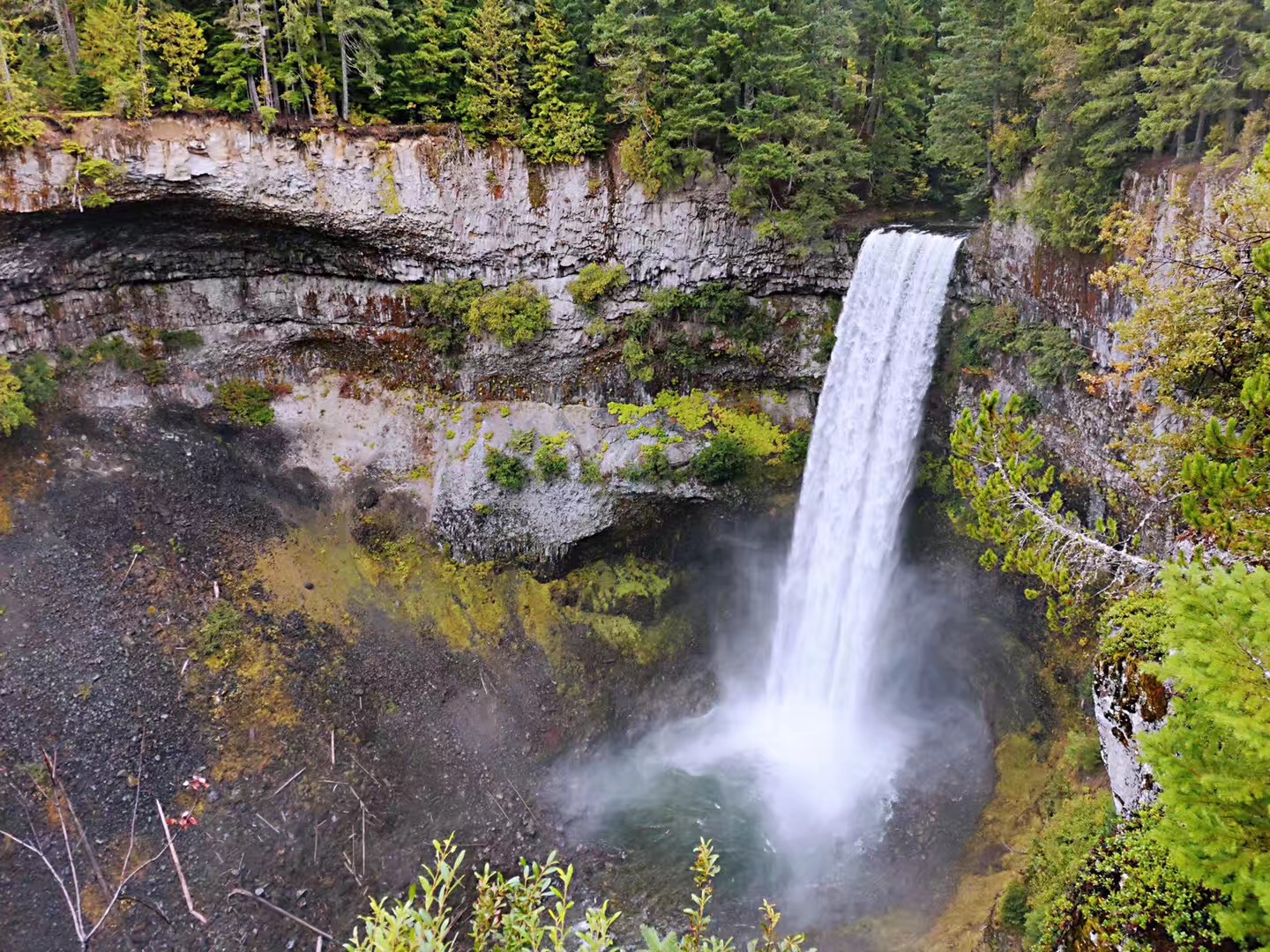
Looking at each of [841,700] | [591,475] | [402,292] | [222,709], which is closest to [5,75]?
[402,292]

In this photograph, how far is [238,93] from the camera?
21.7 m

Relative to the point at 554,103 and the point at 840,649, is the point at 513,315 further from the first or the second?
the point at 840,649

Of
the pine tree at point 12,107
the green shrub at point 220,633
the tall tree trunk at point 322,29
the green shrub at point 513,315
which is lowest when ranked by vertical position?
the green shrub at point 220,633

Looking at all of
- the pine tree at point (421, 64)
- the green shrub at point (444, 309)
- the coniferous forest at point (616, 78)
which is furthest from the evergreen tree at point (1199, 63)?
the green shrub at point (444, 309)

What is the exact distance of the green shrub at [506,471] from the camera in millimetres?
23531

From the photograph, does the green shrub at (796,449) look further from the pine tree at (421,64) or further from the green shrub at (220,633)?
the green shrub at (220,633)

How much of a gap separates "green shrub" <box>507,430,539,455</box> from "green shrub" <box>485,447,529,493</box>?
0.34 meters

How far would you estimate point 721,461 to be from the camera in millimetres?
23375

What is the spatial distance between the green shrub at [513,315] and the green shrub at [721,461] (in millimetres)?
6844

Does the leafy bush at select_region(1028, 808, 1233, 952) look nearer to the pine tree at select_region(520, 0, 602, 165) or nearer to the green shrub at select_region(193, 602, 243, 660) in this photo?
the green shrub at select_region(193, 602, 243, 660)

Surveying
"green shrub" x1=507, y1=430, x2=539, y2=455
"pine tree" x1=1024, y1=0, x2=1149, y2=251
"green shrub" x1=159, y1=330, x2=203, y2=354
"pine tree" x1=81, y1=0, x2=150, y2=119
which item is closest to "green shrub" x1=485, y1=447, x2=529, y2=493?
"green shrub" x1=507, y1=430, x2=539, y2=455

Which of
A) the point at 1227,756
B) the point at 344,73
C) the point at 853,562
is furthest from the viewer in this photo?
the point at 344,73

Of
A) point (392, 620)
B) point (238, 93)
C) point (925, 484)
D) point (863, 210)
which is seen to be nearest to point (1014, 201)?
point (863, 210)

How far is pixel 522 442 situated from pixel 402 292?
6616mm
